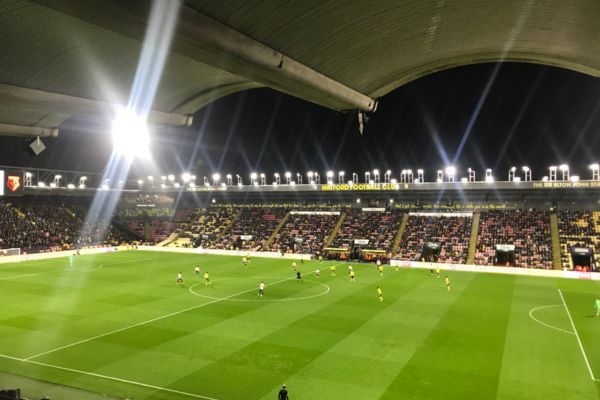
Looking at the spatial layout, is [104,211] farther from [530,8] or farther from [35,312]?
[530,8]

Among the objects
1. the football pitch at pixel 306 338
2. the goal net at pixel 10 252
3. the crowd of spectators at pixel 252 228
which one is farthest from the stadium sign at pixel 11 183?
the crowd of spectators at pixel 252 228

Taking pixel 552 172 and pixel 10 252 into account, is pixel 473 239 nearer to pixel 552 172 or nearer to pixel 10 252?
pixel 552 172

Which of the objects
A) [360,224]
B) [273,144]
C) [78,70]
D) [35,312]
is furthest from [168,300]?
[273,144]

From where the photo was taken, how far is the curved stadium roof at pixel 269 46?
34.6 feet

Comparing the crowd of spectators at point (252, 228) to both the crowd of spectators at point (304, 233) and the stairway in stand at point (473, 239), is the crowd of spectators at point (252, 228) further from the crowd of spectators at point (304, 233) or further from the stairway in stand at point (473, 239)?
the stairway in stand at point (473, 239)

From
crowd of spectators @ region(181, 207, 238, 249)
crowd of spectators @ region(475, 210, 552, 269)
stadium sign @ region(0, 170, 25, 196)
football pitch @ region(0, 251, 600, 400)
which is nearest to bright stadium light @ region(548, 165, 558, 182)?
crowd of spectators @ region(475, 210, 552, 269)

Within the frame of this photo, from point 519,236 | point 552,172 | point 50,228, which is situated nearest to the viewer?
point 519,236

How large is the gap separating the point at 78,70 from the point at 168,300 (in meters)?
20.3

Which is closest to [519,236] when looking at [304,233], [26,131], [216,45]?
[304,233]

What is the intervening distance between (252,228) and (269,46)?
5965 cm

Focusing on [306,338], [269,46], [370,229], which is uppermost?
[269,46]

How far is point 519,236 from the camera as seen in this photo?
52.6m

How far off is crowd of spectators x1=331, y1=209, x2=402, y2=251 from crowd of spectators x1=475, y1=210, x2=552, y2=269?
11138 mm

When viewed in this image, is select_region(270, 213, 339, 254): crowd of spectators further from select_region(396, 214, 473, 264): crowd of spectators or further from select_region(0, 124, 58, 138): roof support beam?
select_region(0, 124, 58, 138): roof support beam
